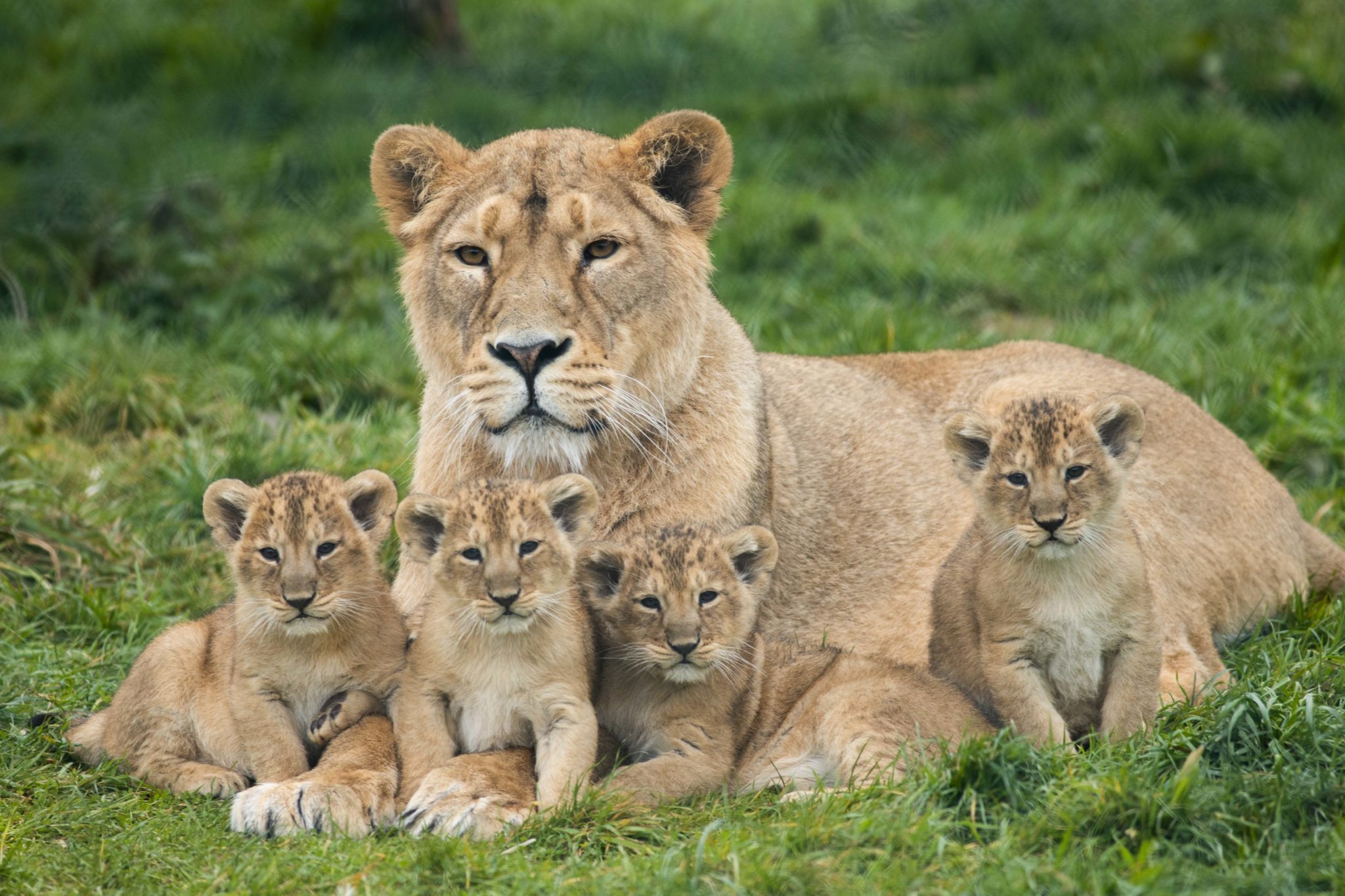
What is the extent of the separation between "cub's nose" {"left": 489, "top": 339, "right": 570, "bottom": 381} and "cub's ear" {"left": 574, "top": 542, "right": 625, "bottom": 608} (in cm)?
64

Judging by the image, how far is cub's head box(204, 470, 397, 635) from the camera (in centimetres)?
538

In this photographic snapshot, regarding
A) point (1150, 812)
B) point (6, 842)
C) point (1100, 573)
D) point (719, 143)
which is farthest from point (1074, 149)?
point (6, 842)

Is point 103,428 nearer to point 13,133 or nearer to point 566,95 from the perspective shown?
point 13,133

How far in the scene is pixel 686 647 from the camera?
5.28 metres

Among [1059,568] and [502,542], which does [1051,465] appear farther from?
[502,542]

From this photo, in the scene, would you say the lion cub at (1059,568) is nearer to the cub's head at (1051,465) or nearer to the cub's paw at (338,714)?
the cub's head at (1051,465)

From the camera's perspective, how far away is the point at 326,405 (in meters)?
9.64

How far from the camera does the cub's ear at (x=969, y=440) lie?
5.40 m

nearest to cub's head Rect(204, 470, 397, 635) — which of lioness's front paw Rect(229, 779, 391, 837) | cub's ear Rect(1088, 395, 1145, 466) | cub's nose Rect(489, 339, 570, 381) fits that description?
lioness's front paw Rect(229, 779, 391, 837)

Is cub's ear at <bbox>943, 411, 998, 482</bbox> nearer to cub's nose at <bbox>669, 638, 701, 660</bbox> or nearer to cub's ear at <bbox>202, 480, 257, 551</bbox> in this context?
cub's nose at <bbox>669, 638, 701, 660</bbox>

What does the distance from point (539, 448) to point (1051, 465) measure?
5.75 ft

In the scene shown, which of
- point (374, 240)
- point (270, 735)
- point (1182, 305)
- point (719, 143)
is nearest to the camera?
point (270, 735)

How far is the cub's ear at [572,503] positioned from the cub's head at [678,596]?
10 centimetres

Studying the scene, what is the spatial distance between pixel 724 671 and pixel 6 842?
7.74 feet
